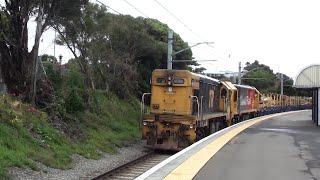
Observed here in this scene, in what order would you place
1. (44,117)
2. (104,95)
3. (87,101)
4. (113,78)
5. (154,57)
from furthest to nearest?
(154,57), (113,78), (104,95), (87,101), (44,117)

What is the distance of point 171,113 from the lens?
65.0ft

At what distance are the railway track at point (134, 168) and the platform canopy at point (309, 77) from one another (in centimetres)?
1859

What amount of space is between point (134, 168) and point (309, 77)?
22614mm

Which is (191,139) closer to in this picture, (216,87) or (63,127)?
(63,127)

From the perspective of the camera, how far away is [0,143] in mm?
12953

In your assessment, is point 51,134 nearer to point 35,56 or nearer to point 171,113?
point 35,56

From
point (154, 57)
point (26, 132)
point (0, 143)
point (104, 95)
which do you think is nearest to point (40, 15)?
point (26, 132)

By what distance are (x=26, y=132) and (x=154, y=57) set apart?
77.3 ft

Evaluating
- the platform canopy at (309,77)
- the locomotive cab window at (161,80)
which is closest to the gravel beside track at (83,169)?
the locomotive cab window at (161,80)

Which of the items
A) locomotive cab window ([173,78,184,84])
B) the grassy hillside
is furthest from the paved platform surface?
the grassy hillside

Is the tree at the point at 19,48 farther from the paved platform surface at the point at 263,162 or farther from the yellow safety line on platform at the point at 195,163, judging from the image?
the paved platform surface at the point at 263,162

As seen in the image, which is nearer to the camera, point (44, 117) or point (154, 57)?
point (44, 117)

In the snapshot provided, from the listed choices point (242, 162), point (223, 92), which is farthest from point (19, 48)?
point (223, 92)

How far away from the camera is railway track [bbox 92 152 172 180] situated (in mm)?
13688
